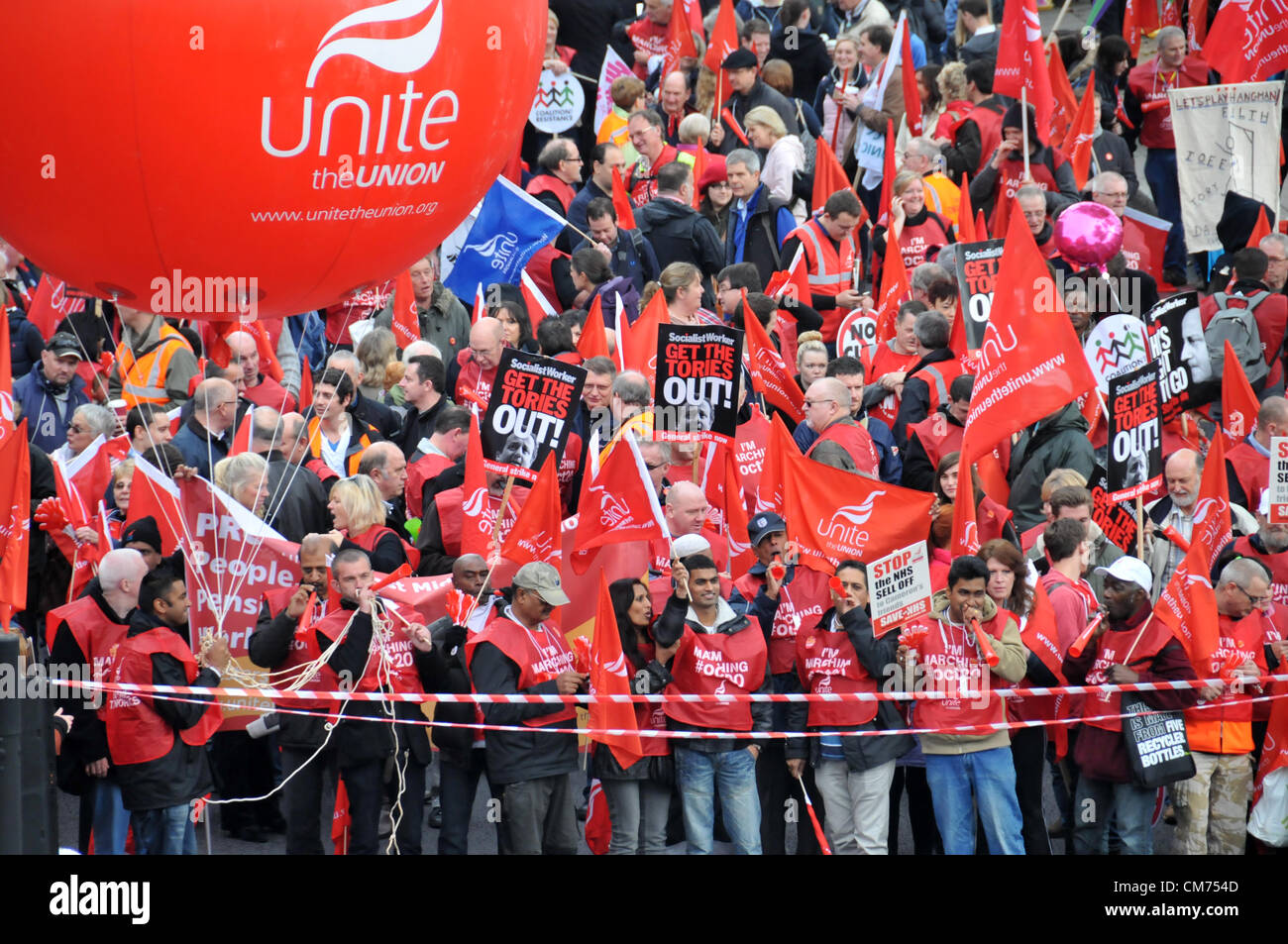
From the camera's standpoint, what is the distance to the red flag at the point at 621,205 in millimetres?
14891

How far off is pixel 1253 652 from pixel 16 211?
20.9 ft

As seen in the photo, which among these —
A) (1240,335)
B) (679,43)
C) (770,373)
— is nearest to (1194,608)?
(770,373)

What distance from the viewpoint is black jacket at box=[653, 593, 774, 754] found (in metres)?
9.49

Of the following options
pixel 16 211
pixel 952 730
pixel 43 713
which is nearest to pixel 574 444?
pixel 952 730

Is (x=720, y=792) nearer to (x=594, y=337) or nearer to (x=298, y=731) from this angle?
(x=298, y=731)

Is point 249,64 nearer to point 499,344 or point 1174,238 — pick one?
point 499,344

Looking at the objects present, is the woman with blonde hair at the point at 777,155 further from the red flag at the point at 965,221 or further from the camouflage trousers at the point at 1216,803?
the camouflage trousers at the point at 1216,803

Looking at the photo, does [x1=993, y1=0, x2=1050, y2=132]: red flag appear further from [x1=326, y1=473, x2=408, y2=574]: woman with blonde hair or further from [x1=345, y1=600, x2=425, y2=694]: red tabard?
[x1=345, y1=600, x2=425, y2=694]: red tabard

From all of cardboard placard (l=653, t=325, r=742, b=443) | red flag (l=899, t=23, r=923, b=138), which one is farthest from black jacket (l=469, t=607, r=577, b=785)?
red flag (l=899, t=23, r=923, b=138)

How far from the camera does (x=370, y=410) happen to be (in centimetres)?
1246

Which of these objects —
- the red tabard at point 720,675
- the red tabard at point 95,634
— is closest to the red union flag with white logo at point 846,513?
the red tabard at point 720,675

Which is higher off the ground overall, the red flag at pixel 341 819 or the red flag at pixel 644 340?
the red flag at pixel 644 340

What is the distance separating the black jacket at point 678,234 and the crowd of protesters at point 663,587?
2cm

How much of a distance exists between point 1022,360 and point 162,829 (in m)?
5.26
